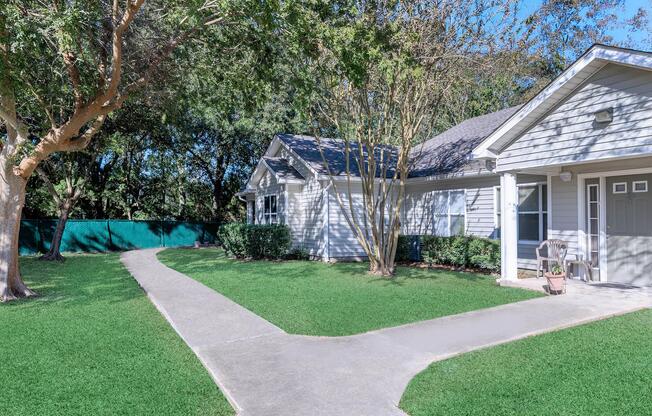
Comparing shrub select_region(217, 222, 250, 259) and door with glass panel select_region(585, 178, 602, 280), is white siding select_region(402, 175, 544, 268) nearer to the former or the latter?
door with glass panel select_region(585, 178, 602, 280)

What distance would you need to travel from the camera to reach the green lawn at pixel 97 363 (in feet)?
13.1

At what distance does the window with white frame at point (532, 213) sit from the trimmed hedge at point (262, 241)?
8.09 m

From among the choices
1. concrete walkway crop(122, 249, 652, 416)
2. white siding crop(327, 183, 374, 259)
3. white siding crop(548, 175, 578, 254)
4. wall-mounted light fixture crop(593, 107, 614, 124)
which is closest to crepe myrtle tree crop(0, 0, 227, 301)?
concrete walkway crop(122, 249, 652, 416)

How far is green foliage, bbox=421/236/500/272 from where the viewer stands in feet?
39.2

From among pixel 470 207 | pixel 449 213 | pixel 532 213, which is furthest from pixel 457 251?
pixel 532 213

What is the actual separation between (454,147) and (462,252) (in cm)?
451

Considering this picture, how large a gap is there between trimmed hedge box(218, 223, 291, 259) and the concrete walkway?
7350mm

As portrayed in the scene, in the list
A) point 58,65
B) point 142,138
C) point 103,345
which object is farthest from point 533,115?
point 142,138

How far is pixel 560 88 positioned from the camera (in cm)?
848

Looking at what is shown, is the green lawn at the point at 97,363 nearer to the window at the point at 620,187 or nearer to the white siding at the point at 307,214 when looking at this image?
the white siding at the point at 307,214

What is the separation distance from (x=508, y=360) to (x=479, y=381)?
0.78m

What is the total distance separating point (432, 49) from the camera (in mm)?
10727

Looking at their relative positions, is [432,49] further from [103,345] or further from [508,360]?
[103,345]

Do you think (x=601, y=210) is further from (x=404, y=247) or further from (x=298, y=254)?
(x=298, y=254)
